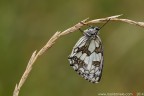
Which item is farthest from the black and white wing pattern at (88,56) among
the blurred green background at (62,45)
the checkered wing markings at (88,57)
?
the blurred green background at (62,45)

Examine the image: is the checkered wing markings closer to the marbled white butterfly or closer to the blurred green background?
the marbled white butterfly

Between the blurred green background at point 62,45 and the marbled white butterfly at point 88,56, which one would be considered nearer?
the marbled white butterfly at point 88,56

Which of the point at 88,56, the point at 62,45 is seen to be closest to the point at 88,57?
the point at 88,56

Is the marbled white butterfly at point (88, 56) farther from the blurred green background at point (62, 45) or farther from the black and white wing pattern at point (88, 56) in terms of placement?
the blurred green background at point (62, 45)

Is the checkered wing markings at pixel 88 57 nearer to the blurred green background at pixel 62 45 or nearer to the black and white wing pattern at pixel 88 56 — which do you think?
the black and white wing pattern at pixel 88 56

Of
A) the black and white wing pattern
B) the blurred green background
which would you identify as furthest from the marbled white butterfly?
the blurred green background

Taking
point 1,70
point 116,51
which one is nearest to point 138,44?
point 116,51

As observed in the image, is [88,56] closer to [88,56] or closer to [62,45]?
[88,56]

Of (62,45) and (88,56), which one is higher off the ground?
(62,45)
